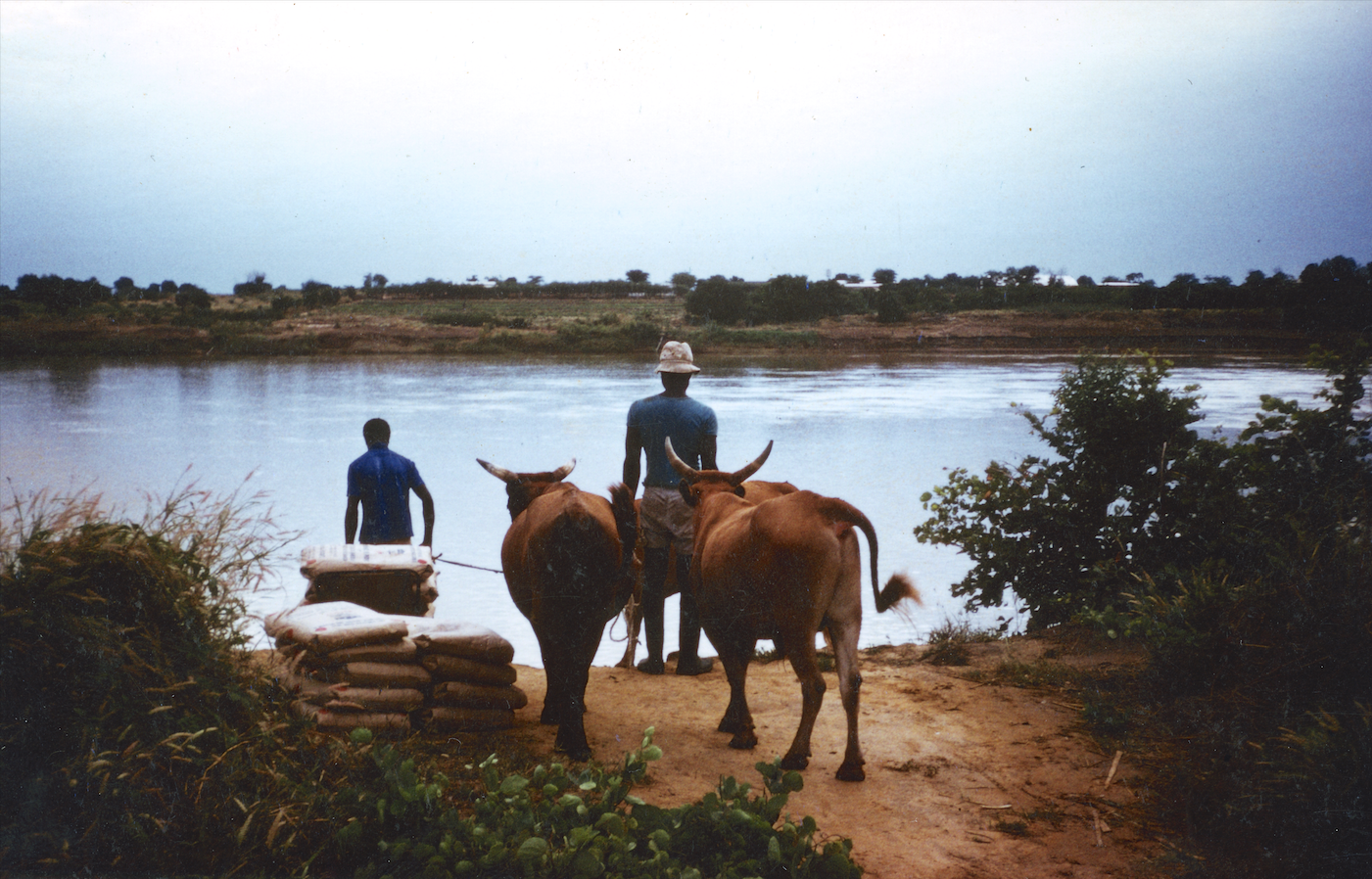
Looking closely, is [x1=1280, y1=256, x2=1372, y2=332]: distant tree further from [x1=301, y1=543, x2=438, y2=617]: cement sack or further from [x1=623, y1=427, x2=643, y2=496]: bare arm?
[x1=301, y1=543, x2=438, y2=617]: cement sack

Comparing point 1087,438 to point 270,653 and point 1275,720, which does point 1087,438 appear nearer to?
point 1275,720

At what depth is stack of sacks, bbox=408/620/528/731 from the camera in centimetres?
527

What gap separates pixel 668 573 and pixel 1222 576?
161 inches

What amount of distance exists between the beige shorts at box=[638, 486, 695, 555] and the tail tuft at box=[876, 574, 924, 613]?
162 centimetres

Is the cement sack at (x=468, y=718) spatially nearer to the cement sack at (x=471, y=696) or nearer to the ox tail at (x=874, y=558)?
the cement sack at (x=471, y=696)

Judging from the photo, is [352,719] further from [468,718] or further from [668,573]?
[668,573]

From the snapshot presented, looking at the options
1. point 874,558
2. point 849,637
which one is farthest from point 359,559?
point 874,558

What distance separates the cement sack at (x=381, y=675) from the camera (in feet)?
16.1

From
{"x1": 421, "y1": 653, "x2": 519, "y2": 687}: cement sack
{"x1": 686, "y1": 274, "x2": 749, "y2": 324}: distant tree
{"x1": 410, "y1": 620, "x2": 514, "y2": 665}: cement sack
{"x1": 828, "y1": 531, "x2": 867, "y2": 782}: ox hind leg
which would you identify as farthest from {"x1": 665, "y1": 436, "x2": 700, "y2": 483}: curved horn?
{"x1": 686, "y1": 274, "x2": 749, "y2": 324}: distant tree

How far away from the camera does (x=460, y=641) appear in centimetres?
532

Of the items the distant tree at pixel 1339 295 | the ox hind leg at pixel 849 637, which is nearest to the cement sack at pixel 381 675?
the ox hind leg at pixel 849 637

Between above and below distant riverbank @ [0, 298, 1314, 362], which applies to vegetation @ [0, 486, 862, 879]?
below

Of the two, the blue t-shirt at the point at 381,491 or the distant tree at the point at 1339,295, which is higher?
the distant tree at the point at 1339,295

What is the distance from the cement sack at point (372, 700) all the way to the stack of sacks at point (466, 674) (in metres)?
0.15
